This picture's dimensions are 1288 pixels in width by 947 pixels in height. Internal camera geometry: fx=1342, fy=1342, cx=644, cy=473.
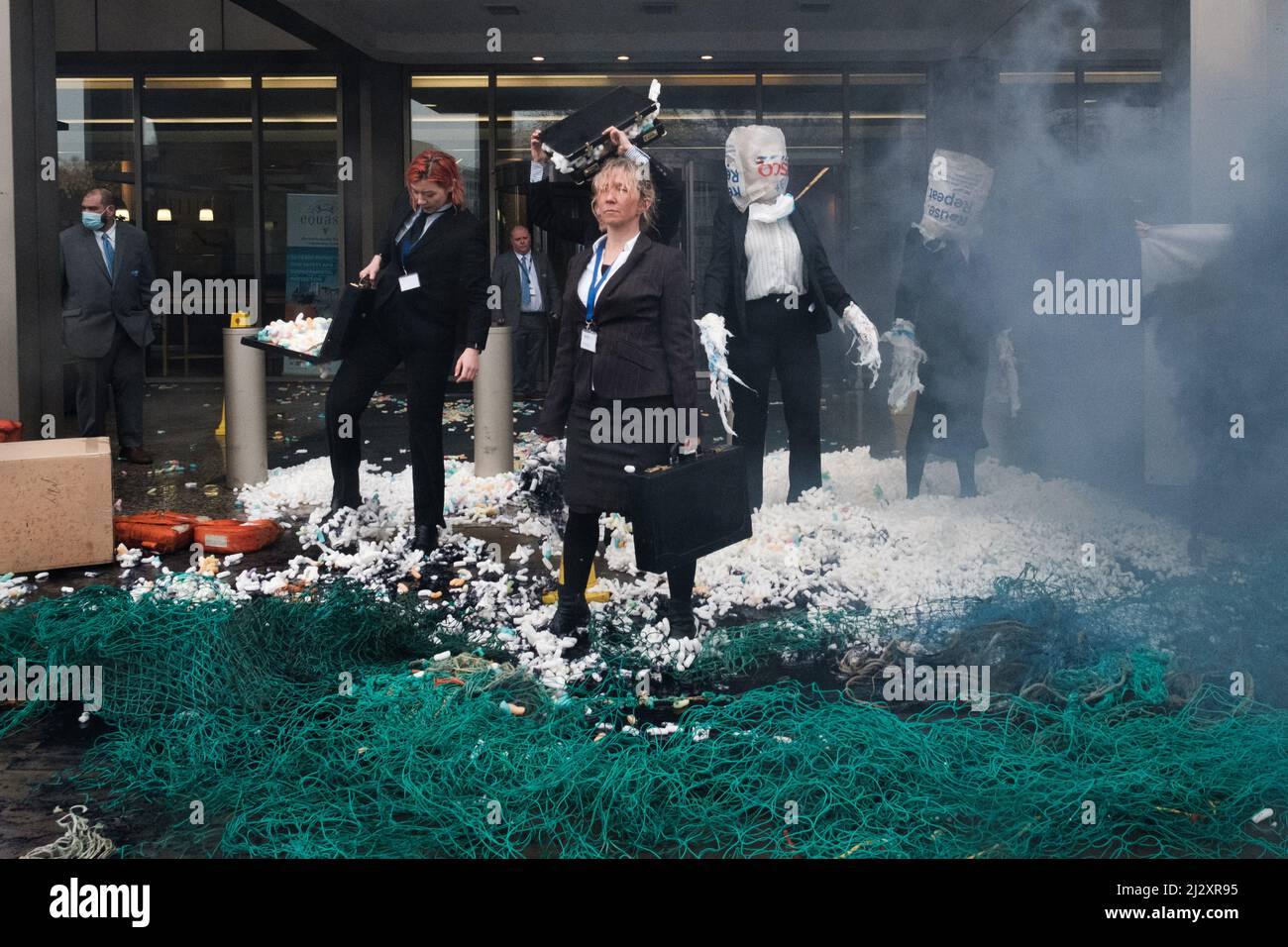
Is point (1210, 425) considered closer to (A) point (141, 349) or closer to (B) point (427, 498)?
(B) point (427, 498)

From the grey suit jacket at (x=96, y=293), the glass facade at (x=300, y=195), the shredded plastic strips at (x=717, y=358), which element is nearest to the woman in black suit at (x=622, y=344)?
the shredded plastic strips at (x=717, y=358)

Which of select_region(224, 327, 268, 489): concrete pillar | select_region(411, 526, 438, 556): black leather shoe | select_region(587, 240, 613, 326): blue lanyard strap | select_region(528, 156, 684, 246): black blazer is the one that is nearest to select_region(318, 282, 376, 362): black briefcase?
select_region(411, 526, 438, 556): black leather shoe

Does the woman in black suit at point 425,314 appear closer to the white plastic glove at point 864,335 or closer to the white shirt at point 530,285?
the white plastic glove at point 864,335

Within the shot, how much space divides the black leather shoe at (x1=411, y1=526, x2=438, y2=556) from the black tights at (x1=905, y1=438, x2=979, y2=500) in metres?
2.56

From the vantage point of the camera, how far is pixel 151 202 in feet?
50.2

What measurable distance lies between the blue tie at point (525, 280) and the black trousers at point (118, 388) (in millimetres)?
5199

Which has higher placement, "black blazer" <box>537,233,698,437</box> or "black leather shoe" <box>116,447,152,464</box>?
"black blazer" <box>537,233,698,437</box>

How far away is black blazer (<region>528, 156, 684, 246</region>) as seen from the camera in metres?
5.23

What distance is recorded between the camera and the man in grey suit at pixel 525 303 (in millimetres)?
13789

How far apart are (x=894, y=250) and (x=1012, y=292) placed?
795cm

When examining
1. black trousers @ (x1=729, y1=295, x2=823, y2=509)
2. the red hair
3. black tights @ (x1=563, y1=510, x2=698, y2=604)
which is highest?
the red hair

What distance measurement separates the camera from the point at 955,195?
6.84 meters

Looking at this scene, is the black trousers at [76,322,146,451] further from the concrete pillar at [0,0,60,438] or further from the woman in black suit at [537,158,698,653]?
the woman in black suit at [537,158,698,653]

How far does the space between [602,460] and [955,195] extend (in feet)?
10.0
